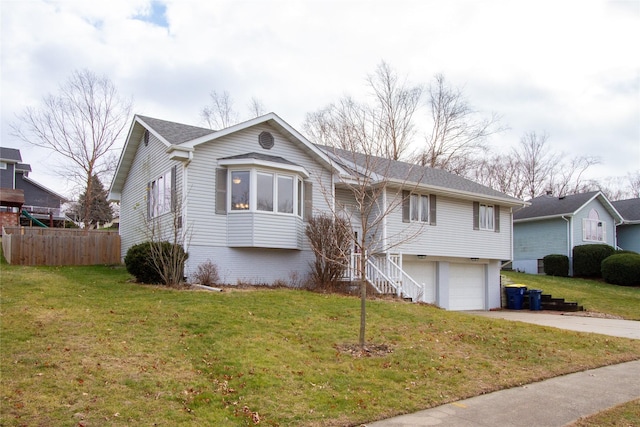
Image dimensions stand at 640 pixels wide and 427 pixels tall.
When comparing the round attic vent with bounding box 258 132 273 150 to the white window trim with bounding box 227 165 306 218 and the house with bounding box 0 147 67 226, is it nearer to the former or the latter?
the white window trim with bounding box 227 165 306 218

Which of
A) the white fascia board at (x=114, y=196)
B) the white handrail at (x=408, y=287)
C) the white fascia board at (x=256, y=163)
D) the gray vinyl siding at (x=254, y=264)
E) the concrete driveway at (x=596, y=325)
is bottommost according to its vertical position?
the concrete driveway at (x=596, y=325)

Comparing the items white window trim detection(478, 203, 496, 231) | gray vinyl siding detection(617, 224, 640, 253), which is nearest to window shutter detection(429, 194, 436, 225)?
white window trim detection(478, 203, 496, 231)

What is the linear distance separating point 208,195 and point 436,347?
8351mm

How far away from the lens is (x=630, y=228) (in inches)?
1298

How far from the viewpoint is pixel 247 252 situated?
50.0 ft

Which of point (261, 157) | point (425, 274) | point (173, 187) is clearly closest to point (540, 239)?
point (425, 274)

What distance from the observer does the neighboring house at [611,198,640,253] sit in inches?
1276

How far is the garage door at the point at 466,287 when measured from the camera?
810 inches

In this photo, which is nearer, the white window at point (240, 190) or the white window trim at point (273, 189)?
the white window trim at point (273, 189)

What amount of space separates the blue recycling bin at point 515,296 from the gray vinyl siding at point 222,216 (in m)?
10.5

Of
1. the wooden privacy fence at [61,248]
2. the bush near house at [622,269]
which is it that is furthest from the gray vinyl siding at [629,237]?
the wooden privacy fence at [61,248]

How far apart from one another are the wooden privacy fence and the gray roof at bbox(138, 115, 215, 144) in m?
5.82

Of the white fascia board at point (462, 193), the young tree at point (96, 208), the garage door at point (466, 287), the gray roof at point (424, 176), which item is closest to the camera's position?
the white fascia board at point (462, 193)

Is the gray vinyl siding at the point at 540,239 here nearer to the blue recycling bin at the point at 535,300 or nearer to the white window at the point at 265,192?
the blue recycling bin at the point at 535,300
